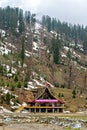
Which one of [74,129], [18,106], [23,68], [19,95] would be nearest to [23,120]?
[74,129]

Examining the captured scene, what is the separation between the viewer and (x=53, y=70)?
168m

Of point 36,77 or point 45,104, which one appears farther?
point 36,77

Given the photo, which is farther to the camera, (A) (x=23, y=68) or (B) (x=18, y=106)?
(A) (x=23, y=68)

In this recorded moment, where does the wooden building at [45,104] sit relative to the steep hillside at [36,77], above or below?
below

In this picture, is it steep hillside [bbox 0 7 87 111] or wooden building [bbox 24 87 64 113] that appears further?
steep hillside [bbox 0 7 87 111]

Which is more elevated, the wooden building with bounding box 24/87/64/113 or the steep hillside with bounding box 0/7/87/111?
the steep hillside with bounding box 0/7/87/111

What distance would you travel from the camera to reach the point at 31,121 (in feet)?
229

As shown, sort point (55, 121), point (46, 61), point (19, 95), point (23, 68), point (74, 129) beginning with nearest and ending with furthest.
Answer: point (74, 129), point (55, 121), point (19, 95), point (23, 68), point (46, 61)

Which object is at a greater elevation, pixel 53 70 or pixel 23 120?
pixel 53 70

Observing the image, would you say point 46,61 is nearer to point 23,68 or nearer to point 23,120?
point 23,68

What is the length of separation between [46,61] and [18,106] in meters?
83.6

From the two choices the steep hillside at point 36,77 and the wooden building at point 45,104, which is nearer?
the wooden building at point 45,104

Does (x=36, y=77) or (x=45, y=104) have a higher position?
(x=36, y=77)

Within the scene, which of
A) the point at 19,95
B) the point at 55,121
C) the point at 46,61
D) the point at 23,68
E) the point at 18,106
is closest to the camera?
the point at 55,121
